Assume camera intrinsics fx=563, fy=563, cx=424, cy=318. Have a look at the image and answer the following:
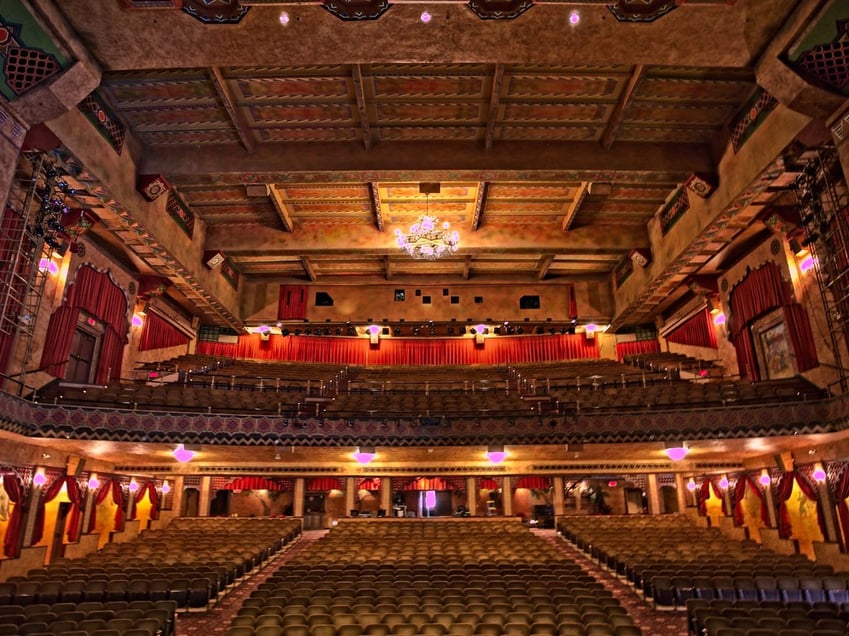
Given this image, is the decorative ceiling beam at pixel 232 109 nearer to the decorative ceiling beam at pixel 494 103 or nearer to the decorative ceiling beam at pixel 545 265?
the decorative ceiling beam at pixel 494 103

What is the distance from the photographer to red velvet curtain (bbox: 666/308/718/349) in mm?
15617

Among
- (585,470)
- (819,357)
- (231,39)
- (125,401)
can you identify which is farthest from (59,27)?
(585,470)

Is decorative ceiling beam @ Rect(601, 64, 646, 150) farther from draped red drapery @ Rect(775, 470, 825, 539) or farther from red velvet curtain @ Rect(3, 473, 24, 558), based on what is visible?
red velvet curtain @ Rect(3, 473, 24, 558)

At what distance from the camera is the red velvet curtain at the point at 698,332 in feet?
51.2

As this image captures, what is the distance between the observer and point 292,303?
1917 centimetres

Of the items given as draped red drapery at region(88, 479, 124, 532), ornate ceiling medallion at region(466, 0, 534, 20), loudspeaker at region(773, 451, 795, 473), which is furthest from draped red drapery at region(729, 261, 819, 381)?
draped red drapery at region(88, 479, 124, 532)

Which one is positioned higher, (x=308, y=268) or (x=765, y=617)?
(x=308, y=268)

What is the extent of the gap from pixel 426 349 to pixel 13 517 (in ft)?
45.1

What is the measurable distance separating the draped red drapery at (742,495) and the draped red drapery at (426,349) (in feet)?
24.2

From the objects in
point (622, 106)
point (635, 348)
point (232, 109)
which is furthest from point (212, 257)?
point (635, 348)

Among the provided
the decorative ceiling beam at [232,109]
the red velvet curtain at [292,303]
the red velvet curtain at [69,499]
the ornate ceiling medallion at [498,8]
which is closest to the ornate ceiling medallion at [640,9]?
the ornate ceiling medallion at [498,8]

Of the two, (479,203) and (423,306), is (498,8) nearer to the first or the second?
(479,203)

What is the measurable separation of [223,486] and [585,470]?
413 inches

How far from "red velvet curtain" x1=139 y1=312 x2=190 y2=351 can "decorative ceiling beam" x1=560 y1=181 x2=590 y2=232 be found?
11780 mm
